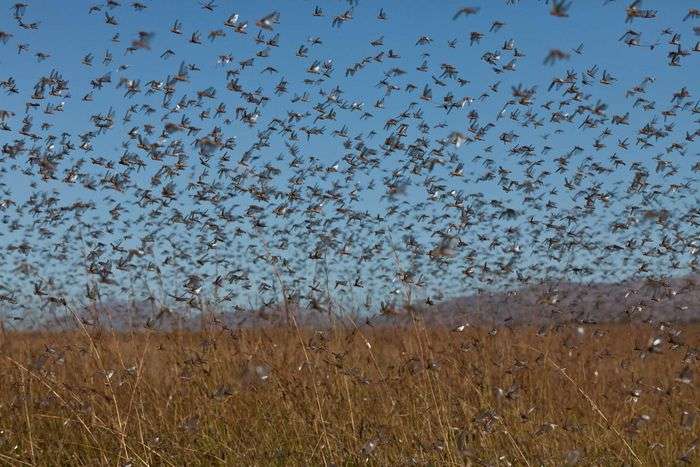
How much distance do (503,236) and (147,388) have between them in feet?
15.9

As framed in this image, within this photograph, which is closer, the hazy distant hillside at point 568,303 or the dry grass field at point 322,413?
the dry grass field at point 322,413

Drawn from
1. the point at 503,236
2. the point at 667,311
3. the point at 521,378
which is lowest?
the point at 667,311

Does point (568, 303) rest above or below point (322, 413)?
below

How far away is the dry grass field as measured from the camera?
4699mm

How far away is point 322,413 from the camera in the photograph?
5.48 metres

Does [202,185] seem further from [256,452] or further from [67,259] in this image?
[256,452]

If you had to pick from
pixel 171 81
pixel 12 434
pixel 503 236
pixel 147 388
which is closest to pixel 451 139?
pixel 147 388

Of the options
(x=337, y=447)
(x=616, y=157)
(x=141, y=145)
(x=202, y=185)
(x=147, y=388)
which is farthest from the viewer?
(x=616, y=157)

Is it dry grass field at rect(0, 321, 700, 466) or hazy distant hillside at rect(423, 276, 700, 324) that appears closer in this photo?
dry grass field at rect(0, 321, 700, 466)

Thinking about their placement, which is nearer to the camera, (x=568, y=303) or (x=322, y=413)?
(x=322, y=413)

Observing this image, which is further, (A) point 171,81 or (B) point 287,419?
(A) point 171,81

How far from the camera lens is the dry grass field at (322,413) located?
4.70 m

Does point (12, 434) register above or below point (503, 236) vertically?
below

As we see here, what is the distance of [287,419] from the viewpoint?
5.96 m
